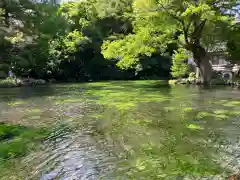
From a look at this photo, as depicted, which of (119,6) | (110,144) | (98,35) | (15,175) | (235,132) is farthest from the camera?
(98,35)

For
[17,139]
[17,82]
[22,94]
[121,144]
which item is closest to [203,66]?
[22,94]

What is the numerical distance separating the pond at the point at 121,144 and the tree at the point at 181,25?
1041 centimetres

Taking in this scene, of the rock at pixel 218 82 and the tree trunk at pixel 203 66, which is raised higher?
the tree trunk at pixel 203 66

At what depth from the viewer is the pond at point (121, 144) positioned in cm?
544

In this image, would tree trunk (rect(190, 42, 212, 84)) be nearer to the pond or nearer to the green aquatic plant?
the pond

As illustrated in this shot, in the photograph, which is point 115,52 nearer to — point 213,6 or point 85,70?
point 213,6

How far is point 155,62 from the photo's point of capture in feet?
123

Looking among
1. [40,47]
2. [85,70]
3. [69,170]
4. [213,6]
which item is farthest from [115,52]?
[69,170]

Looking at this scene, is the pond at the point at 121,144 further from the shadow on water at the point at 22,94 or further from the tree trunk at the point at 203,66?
the tree trunk at the point at 203,66

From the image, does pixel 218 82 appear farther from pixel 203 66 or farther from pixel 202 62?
pixel 202 62

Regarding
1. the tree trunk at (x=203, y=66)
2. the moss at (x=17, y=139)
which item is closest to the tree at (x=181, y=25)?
the tree trunk at (x=203, y=66)

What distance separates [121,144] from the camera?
7.18m

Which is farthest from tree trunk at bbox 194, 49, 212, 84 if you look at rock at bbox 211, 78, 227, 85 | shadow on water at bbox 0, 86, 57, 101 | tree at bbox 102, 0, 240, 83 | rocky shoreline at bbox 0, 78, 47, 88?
rocky shoreline at bbox 0, 78, 47, 88

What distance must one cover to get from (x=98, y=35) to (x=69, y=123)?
28571mm
